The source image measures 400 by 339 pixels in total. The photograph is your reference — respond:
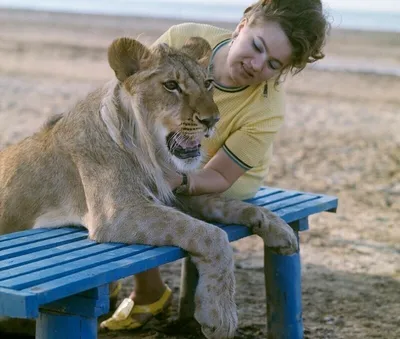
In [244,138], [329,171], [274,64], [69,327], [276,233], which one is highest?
[274,64]

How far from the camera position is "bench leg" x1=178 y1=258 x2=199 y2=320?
4840 millimetres

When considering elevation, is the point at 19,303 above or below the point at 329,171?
above

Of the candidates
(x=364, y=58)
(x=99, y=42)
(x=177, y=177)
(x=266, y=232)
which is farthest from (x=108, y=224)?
(x=99, y=42)

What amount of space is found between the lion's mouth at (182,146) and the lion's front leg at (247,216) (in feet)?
1.45

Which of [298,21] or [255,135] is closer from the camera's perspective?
[298,21]

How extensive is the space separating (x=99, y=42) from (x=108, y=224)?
22.0 meters

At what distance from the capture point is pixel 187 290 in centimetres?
487

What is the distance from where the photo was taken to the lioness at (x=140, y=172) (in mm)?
3635

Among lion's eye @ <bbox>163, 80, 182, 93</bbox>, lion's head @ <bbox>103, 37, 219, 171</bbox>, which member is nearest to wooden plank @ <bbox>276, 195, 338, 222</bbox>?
lion's head @ <bbox>103, 37, 219, 171</bbox>

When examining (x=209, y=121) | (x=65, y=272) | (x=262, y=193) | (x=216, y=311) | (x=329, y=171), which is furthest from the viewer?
(x=329, y=171)

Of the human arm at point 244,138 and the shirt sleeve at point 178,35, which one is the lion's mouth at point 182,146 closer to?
the human arm at point 244,138

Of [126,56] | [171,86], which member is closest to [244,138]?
[171,86]

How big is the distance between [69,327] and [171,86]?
1184 millimetres

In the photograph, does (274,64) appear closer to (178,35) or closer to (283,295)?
(178,35)
